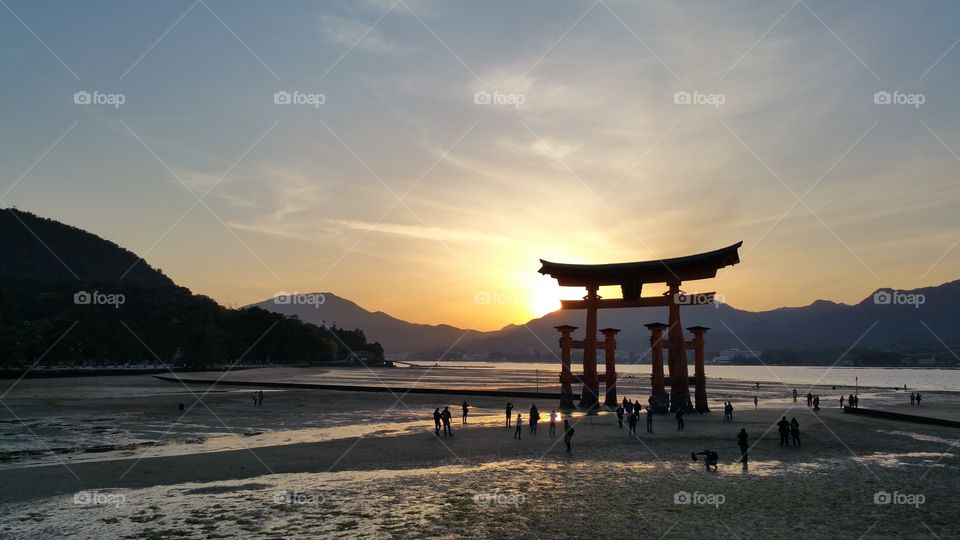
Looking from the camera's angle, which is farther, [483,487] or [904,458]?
[904,458]

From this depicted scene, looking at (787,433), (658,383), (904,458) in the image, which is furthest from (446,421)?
(658,383)

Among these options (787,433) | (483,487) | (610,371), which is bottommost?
(483,487)

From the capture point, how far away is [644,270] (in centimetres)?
4444

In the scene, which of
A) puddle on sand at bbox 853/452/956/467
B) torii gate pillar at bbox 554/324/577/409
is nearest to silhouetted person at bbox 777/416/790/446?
puddle on sand at bbox 853/452/956/467

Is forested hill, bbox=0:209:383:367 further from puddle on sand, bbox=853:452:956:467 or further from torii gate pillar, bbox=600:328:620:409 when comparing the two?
puddle on sand, bbox=853:452:956:467

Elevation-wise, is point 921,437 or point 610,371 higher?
point 610,371

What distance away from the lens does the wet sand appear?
13.9m

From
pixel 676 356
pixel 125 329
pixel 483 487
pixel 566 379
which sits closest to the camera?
pixel 483 487

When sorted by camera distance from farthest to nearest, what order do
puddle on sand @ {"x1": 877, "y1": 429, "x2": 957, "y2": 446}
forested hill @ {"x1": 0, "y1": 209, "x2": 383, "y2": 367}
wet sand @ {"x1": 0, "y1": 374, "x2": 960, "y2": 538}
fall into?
forested hill @ {"x1": 0, "y1": 209, "x2": 383, "y2": 367} → puddle on sand @ {"x1": 877, "y1": 429, "x2": 957, "y2": 446} → wet sand @ {"x1": 0, "y1": 374, "x2": 960, "y2": 538}

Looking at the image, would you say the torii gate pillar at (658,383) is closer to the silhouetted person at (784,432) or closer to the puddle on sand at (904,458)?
the silhouetted person at (784,432)

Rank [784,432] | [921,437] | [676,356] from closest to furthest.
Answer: [784,432]
[921,437]
[676,356]

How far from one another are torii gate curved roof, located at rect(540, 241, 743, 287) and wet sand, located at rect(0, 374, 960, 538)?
1370 centimetres

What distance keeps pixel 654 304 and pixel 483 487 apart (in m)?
30.8

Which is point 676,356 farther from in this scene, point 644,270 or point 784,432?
point 784,432
